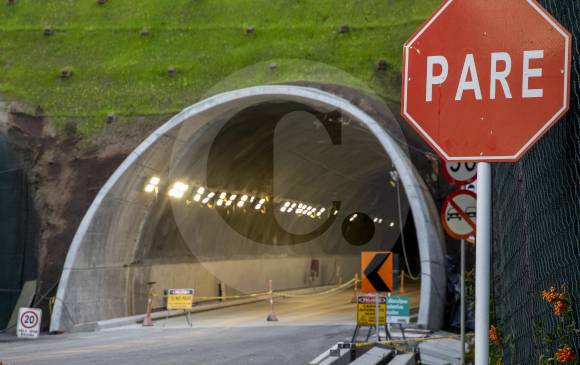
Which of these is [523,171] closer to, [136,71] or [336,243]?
[136,71]

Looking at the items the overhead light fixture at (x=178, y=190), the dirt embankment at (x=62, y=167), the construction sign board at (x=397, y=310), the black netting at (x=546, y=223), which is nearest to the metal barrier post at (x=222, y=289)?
the overhead light fixture at (x=178, y=190)

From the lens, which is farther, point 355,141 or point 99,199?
point 355,141

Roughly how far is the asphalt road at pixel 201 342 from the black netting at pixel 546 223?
9.10 metres

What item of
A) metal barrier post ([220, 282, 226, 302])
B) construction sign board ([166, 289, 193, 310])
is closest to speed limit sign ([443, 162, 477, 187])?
construction sign board ([166, 289, 193, 310])

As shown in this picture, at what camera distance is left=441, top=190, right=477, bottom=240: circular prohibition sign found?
11430 millimetres

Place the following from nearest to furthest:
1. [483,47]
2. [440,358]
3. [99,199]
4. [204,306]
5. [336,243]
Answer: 1. [483,47]
2. [440,358]
3. [99,199]
4. [204,306]
5. [336,243]

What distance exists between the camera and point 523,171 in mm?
5613

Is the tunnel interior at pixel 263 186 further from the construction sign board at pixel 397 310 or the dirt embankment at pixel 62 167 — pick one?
the construction sign board at pixel 397 310

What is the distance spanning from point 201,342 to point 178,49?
33.3ft

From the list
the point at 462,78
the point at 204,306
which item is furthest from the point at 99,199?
the point at 462,78

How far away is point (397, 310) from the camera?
682 inches

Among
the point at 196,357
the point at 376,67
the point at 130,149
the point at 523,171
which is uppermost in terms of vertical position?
the point at 376,67

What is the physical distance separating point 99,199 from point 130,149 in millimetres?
1877

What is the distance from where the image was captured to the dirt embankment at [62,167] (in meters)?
23.5
